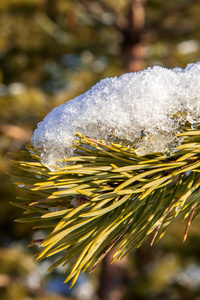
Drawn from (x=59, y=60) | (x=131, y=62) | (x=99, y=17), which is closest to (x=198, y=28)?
(x=131, y=62)

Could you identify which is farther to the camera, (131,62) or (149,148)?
(131,62)

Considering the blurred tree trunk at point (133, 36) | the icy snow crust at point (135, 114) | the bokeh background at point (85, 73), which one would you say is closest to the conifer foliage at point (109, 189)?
the icy snow crust at point (135, 114)

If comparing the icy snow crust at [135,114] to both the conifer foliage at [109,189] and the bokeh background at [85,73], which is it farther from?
the bokeh background at [85,73]

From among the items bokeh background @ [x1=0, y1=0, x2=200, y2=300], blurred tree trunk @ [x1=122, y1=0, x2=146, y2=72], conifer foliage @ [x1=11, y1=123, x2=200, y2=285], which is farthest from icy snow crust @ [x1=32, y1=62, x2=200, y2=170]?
blurred tree trunk @ [x1=122, y1=0, x2=146, y2=72]

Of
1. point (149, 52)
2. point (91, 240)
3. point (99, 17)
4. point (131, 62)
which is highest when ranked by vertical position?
point (99, 17)

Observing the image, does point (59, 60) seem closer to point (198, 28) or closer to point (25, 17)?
point (25, 17)

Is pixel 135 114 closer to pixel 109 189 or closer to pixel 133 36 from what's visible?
pixel 109 189
